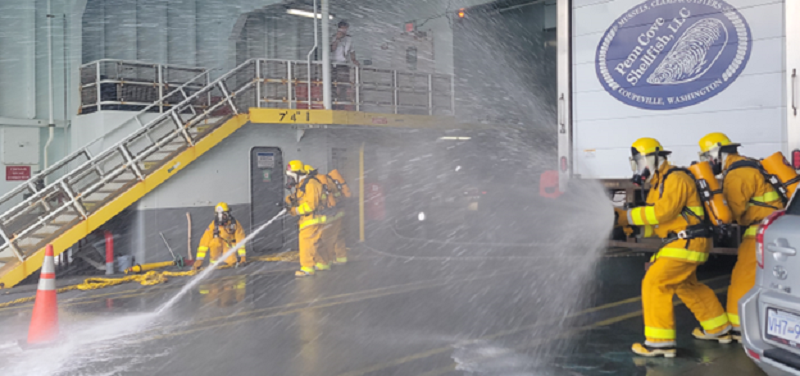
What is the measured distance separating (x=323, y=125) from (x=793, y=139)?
8.59 m

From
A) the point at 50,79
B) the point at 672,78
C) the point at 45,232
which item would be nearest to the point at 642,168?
the point at 672,78

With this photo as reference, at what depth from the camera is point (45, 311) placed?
242 inches

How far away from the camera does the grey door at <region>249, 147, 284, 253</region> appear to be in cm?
1253

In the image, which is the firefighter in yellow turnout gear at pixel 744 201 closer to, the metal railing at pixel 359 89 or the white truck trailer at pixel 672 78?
the white truck trailer at pixel 672 78

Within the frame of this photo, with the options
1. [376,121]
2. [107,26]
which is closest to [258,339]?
[376,121]

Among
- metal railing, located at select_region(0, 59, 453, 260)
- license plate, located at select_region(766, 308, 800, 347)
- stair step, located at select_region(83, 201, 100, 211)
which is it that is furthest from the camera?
stair step, located at select_region(83, 201, 100, 211)

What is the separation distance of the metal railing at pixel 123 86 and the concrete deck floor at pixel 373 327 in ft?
12.6

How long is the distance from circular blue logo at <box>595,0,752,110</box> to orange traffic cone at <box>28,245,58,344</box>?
596 centimetres

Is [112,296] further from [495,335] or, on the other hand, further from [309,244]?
[495,335]

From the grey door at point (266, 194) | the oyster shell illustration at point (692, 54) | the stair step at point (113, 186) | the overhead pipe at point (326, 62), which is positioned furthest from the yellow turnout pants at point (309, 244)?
the oyster shell illustration at point (692, 54)

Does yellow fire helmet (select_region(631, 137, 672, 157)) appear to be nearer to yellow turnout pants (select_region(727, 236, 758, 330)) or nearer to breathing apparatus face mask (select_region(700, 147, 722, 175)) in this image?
breathing apparatus face mask (select_region(700, 147, 722, 175))

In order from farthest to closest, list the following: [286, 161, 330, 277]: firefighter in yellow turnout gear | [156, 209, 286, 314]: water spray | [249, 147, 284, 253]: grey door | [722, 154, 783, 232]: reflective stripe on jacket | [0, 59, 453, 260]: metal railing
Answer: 1. [249, 147, 284, 253]: grey door
2. [286, 161, 330, 277]: firefighter in yellow turnout gear
3. [0, 59, 453, 260]: metal railing
4. [156, 209, 286, 314]: water spray
5. [722, 154, 783, 232]: reflective stripe on jacket

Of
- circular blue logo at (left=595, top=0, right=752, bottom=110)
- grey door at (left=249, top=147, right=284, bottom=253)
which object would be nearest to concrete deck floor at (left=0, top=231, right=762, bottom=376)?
grey door at (left=249, top=147, right=284, bottom=253)

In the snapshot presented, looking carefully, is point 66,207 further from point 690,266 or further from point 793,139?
point 793,139
